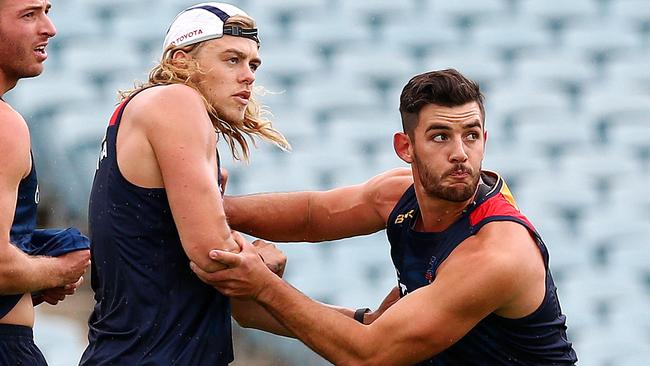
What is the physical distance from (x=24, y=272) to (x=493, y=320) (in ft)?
5.64

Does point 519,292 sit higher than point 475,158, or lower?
lower

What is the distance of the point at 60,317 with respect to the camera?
6.61 m

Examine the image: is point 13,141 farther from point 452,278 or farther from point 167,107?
point 452,278

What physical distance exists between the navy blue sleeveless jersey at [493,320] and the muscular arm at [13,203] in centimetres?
142

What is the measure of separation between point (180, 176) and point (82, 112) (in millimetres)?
3864

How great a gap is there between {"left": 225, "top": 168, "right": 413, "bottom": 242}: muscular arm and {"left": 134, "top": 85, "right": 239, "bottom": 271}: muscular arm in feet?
3.21

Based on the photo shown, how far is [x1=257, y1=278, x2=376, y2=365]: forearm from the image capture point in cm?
421

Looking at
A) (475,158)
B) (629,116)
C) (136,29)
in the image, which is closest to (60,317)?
(136,29)

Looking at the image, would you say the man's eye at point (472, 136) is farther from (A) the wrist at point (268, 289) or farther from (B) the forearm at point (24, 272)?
(B) the forearm at point (24, 272)

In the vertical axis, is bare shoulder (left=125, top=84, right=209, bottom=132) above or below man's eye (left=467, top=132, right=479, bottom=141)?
above

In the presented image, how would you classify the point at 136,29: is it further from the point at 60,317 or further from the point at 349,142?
the point at 60,317

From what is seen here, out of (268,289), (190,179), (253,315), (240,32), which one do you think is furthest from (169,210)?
(253,315)

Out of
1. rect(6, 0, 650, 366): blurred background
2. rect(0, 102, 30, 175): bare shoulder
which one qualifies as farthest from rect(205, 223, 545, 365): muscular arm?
rect(6, 0, 650, 366): blurred background

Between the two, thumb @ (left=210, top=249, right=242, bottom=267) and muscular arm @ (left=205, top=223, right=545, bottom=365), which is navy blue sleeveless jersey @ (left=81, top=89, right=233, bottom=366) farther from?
muscular arm @ (left=205, top=223, right=545, bottom=365)
